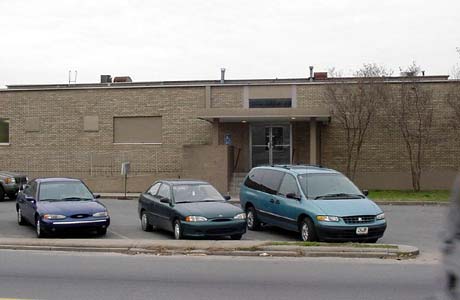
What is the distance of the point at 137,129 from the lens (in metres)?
31.8

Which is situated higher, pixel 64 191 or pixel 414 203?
pixel 64 191

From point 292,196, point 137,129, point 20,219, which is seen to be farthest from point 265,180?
point 137,129

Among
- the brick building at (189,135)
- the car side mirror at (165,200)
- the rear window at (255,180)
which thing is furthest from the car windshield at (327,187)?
the brick building at (189,135)

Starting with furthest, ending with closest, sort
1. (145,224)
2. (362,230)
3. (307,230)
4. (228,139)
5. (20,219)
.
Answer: (228,139)
(20,219)
(145,224)
(307,230)
(362,230)

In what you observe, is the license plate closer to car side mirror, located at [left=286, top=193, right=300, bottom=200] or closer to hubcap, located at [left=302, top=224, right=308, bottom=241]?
hubcap, located at [left=302, top=224, right=308, bottom=241]

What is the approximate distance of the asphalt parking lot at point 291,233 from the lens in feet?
47.0

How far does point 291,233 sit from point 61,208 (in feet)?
18.6

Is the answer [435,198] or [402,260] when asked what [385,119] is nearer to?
[435,198]

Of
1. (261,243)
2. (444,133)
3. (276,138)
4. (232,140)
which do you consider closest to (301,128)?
(276,138)

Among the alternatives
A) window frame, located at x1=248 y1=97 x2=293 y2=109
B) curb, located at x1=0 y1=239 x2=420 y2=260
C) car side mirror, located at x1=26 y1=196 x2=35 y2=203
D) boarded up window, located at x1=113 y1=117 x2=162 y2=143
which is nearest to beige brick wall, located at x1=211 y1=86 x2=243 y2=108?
window frame, located at x1=248 y1=97 x2=293 y2=109

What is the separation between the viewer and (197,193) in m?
14.8

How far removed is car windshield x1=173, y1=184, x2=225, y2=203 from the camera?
14500 millimetres

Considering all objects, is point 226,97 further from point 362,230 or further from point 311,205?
point 362,230

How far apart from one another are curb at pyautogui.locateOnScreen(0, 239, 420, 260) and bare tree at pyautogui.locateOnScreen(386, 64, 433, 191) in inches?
681
